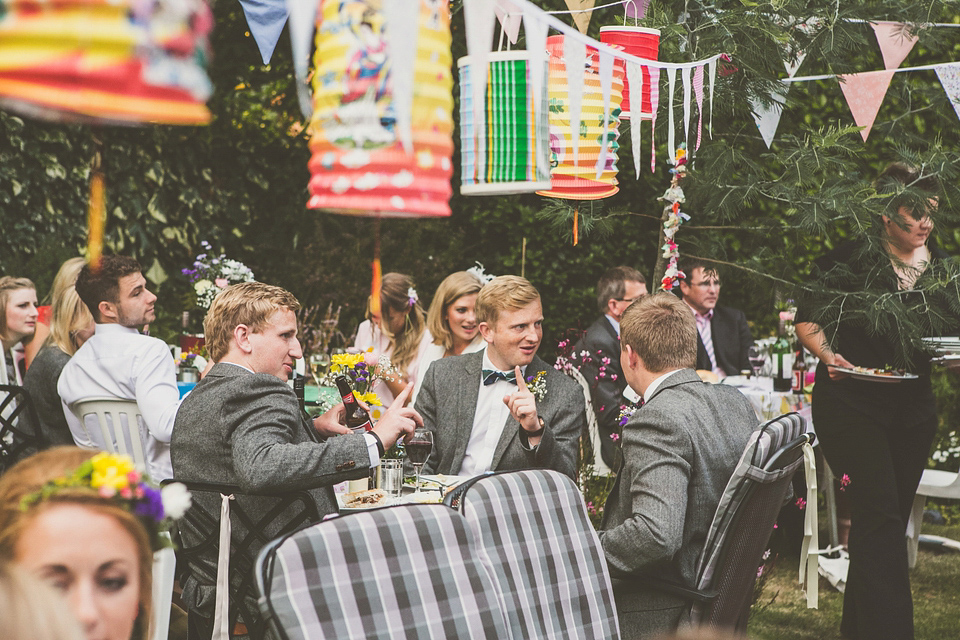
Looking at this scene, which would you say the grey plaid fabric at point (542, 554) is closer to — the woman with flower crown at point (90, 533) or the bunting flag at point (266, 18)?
the woman with flower crown at point (90, 533)

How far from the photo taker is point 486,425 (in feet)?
11.4

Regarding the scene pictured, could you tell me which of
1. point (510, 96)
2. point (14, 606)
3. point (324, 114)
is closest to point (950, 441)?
point (510, 96)

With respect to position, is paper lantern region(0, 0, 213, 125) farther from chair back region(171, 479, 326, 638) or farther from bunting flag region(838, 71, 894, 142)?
bunting flag region(838, 71, 894, 142)

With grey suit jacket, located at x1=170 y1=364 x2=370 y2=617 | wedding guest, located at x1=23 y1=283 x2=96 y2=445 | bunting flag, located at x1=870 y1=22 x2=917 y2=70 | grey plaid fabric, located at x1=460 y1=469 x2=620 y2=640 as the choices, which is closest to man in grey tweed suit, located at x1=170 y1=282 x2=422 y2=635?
grey suit jacket, located at x1=170 y1=364 x2=370 y2=617

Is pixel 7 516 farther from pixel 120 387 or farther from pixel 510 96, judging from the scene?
pixel 120 387

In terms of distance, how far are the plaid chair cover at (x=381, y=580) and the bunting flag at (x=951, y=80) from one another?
339 cm

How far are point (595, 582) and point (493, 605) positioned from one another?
1.33 ft

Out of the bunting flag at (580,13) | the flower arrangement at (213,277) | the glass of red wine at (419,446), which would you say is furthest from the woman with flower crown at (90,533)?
the flower arrangement at (213,277)

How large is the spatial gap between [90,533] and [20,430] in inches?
129

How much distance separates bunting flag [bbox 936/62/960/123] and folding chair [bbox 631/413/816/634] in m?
2.39

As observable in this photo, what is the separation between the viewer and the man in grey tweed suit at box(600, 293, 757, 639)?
2393mm

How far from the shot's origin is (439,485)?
3.06 m

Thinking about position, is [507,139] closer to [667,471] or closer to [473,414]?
[667,471]

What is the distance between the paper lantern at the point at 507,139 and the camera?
198 centimetres
